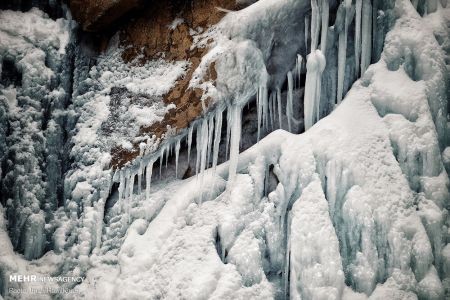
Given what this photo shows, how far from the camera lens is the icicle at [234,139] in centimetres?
438

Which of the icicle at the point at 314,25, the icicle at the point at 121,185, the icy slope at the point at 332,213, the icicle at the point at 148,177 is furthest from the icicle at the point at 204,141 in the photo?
the icicle at the point at 314,25

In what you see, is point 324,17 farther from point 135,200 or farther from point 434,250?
point 135,200

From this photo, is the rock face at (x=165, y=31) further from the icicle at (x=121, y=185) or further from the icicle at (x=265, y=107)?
the icicle at (x=265, y=107)

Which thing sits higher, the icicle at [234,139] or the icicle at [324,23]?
the icicle at [324,23]

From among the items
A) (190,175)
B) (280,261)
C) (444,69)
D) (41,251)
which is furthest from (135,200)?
(444,69)

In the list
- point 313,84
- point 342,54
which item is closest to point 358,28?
point 342,54

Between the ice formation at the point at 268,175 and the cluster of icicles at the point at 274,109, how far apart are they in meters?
0.02

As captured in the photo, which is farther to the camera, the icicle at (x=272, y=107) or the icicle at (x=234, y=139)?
the icicle at (x=272, y=107)

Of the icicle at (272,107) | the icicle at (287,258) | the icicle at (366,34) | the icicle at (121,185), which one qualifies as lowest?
the icicle at (287,258)

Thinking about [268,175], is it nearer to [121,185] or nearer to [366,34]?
[121,185]

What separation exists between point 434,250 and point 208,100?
2.54 metres

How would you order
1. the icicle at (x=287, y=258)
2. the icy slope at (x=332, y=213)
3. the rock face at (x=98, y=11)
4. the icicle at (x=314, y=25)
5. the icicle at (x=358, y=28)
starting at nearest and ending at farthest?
the icy slope at (x=332, y=213) < the icicle at (x=287, y=258) < the icicle at (x=358, y=28) < the icicle at (x=314, y=25) < the rock face at (x=98, y=11)

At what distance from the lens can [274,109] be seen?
4828 mm

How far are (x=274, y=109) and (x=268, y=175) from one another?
0.82 m
